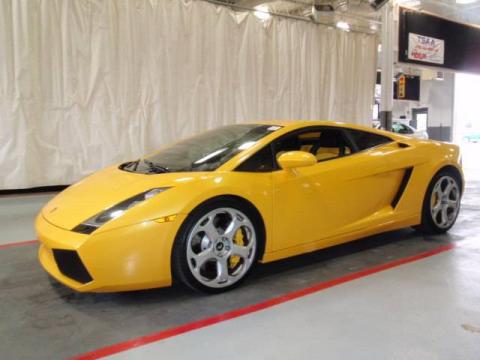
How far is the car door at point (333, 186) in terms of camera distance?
2.73m

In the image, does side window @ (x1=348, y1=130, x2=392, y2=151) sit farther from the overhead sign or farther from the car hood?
the overhead sign

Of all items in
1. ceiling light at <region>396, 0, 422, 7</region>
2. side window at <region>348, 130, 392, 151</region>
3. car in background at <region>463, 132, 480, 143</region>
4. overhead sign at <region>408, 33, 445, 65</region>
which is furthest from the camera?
car in background at <region>463, 132, 480, 143</region>

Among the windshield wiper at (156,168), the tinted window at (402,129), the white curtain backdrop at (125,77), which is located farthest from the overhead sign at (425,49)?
the windshield wiper at (156,168)

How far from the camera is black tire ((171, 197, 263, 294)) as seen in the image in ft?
7.63

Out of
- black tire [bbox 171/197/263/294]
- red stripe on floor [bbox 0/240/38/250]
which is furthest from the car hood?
red stripe on floor [bbox 0/240/38/250]

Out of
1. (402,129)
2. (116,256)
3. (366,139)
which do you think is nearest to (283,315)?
(116,256)

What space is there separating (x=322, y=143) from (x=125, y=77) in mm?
4273

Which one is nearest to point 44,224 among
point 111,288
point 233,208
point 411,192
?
point 111,288

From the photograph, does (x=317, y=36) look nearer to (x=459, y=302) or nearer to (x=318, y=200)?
(x=318, y=200)

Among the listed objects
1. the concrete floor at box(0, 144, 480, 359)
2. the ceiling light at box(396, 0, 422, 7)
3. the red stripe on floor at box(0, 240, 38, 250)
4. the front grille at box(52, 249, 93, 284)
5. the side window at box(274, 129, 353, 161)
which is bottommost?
the concrete floor at box(0, 144, 480, 359)

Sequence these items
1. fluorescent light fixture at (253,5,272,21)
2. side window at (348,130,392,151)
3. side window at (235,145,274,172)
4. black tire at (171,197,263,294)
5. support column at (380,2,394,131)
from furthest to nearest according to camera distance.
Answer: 1. fluorescent light fixture at (253,5,272,21)
2. support column at (380,2,394,131)
3. side window at (348,130,392,151)
4. side window at (235,145,274,172)
5. black tire at (171,197,263,294)

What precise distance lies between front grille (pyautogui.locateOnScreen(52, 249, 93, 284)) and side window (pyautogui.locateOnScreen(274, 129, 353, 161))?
159 centimetres

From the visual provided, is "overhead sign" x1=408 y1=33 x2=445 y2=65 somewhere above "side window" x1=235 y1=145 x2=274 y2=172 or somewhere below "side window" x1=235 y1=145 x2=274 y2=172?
above

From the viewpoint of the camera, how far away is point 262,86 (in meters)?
8.01
